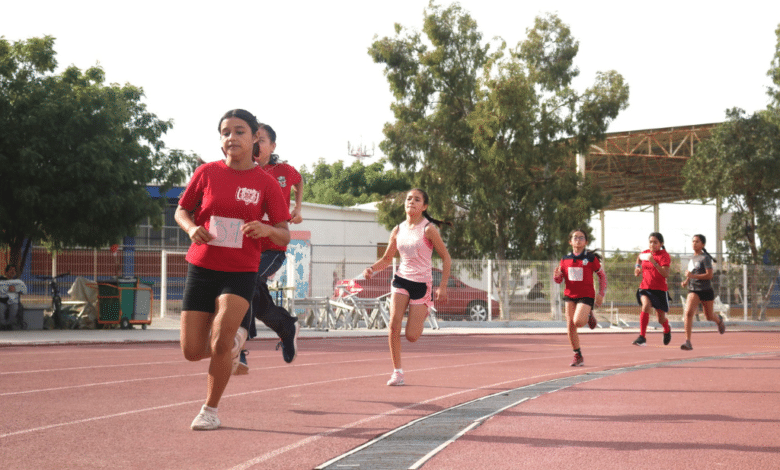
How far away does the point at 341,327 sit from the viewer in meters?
24.5

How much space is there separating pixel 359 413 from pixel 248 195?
2.08m

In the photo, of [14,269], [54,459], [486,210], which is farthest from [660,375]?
[486,210]

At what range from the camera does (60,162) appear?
2284 centimetres

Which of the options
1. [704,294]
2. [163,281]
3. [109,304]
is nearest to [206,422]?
[704,294]

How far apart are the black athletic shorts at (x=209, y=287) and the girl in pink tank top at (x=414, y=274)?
3.37 m

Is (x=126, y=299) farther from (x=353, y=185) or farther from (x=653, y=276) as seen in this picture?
(x=353, y=185)

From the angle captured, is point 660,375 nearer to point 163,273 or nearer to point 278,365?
point 278,365

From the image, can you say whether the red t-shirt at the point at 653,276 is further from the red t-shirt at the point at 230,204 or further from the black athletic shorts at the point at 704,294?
the red t-shirt at the point at 230,204

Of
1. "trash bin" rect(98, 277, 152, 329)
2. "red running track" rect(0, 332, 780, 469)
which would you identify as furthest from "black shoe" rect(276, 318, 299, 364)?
"trash bin" rect(98, 277, 152, 329)

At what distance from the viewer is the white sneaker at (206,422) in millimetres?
6047

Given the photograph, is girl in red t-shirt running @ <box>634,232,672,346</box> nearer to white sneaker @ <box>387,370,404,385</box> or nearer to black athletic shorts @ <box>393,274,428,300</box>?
black athletic shorts @ <box>393,274,428,300</box>

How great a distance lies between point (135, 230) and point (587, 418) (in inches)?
773

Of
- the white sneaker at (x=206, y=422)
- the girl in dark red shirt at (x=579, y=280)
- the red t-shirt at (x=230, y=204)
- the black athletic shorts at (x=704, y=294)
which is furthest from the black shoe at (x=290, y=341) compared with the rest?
the black athletic shorts at (x=704, y=294)

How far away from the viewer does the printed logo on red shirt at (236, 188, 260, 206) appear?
19.4 feet
